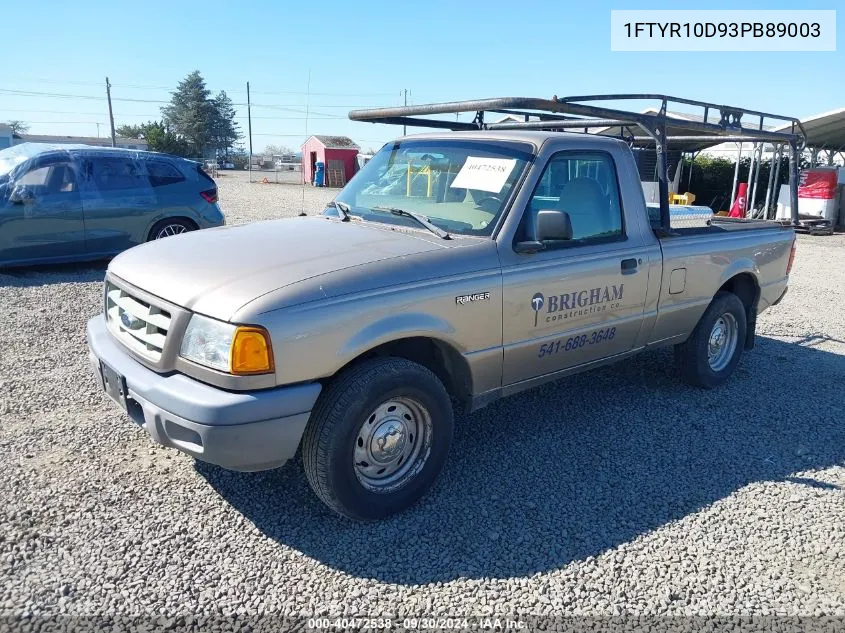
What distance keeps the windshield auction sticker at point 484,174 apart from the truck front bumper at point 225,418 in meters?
1.68

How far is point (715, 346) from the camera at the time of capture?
561cm

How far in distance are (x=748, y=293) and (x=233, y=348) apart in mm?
4733

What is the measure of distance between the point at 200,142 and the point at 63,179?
7405cm

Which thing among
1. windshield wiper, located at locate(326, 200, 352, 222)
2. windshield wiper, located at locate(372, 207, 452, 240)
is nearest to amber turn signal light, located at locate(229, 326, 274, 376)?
windshield wiper, located at locate(372, 207, 452, 240)

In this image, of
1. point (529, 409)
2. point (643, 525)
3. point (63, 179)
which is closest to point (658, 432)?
point (529, 409)

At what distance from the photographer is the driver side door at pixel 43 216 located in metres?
8.52

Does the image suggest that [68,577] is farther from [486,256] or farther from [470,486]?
[486,256]

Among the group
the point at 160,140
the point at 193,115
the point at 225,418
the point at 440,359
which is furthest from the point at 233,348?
the point at 193,115

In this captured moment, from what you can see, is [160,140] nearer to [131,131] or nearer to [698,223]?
[131,131]

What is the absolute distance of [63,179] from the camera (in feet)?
29.2

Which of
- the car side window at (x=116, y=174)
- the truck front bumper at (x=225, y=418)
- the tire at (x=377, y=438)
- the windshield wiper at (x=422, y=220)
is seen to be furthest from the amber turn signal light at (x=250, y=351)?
the car side window at (x=116, y=174)

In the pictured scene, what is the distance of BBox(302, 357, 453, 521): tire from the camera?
3.11 metres

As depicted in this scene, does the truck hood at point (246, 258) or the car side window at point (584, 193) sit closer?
the truck hood at point (246, 258)

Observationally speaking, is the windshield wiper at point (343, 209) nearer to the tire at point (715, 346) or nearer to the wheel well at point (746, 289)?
the tire at point (715, 346)
